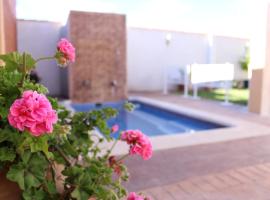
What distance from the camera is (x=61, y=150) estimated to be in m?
1.77

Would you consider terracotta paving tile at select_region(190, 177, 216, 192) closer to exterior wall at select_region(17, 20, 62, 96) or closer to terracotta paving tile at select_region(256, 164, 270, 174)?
terracotta paving tile at select_region(256, 164, 270, 174)

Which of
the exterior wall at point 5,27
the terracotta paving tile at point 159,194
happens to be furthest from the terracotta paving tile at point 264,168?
the exterior wall at point 5,27

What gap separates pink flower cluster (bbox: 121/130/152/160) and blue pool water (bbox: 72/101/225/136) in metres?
4.32

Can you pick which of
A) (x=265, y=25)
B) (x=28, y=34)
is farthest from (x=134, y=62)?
(x=265, y=25)

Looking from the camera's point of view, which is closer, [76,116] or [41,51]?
[76,116]

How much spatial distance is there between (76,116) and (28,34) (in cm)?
977

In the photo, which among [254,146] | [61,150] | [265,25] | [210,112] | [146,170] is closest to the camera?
[61,150]

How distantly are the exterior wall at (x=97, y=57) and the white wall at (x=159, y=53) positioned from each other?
2.34 m

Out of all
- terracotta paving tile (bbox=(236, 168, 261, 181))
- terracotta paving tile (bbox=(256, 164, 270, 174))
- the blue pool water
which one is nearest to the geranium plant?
terracotta paving tile (bbox=(236, 168, 261, 181))

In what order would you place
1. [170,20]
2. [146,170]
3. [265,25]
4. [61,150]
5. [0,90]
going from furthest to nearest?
[170,20] < [265,25] < [146,170] < [61,150] < [0,90]

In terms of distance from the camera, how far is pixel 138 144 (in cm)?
173

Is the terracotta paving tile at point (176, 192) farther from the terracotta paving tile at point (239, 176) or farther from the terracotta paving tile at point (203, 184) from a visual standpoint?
the terracotta paving tile at point (239, 176)

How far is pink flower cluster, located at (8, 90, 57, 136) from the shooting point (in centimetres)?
104

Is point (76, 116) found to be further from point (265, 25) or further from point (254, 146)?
point (265, 25)
